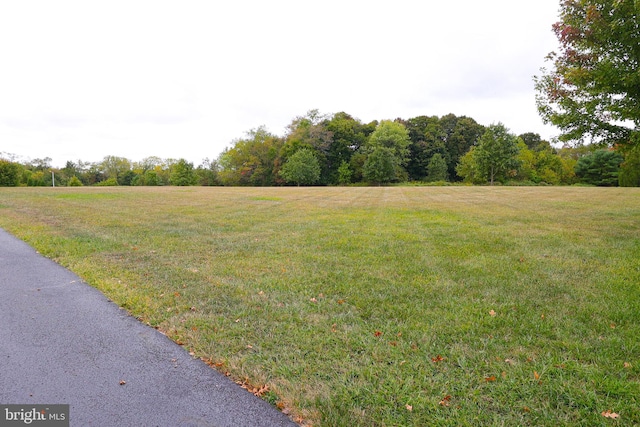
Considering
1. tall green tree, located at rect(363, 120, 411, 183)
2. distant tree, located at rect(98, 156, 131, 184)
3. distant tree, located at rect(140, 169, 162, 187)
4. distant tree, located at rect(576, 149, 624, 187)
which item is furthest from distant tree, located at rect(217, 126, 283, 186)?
distant tree, located at rect(576, 149, 624, 187)

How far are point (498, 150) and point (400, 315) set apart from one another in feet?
160

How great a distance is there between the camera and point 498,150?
45.6 metres

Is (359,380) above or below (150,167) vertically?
below

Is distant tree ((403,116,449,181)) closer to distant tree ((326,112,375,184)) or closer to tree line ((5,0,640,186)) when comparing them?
tree line ((5,0,640,186))

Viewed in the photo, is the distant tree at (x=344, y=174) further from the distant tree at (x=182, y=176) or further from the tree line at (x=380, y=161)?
the distant tree at (x=182, y=176)

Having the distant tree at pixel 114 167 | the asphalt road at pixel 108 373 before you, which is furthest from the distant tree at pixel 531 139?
the distant tree at pixel 114 167

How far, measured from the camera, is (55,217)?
466 inches

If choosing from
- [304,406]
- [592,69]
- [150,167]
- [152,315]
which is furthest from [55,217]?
[150,167]

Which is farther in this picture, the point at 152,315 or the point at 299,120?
the point at 299,120

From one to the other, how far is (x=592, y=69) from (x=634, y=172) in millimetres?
43578

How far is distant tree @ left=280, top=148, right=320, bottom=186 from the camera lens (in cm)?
5331

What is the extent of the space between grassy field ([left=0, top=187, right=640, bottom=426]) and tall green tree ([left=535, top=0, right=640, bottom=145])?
323cm

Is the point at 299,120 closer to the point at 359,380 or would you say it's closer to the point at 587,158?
the point at 587,158

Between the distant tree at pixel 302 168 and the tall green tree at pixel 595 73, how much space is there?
144ft
